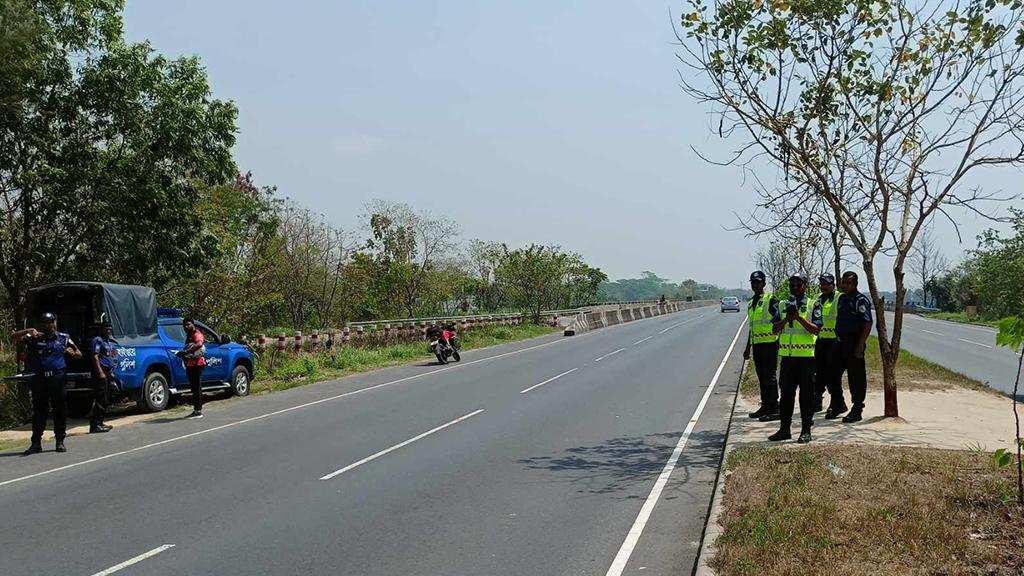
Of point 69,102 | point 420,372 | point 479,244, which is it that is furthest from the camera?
point 479,244

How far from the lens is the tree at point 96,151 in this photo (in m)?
16.0

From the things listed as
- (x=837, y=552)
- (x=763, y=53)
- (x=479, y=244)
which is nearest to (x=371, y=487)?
(x=837, y=552)

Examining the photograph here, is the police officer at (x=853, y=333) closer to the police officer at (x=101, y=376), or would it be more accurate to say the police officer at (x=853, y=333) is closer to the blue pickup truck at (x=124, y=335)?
the police officer at (x=101, y=376)

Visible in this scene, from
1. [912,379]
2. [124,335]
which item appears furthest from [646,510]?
[912,379]

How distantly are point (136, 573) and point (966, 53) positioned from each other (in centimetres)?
1127

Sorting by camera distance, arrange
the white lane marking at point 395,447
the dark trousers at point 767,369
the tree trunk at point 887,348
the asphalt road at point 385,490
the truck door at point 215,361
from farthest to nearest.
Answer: the truck door at point 215,361
the dark trousers at point 767,369
the tree trunk at point 887,348
the white lane marking at point 395,447
the asphalt road at point 385,490

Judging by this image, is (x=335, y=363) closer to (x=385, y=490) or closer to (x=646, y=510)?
(x=385, y=490)

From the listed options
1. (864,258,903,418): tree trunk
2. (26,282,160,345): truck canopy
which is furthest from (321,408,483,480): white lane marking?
(26,282,160,345): truck canopy

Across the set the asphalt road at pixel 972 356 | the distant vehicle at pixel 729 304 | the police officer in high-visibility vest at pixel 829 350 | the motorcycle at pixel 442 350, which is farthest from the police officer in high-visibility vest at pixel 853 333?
the distant vehicle at pixel 729 304

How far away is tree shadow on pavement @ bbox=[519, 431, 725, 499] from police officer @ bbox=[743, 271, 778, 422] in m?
1.18

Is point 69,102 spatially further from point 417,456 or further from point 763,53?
point 763,53

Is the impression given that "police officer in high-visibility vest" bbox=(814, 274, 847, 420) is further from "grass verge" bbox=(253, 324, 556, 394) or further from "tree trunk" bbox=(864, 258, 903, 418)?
"grass verge" bbox=(253, 324, 556, 394)

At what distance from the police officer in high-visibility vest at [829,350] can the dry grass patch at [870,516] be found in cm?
282

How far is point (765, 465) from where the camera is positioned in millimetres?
8328
